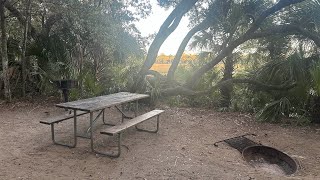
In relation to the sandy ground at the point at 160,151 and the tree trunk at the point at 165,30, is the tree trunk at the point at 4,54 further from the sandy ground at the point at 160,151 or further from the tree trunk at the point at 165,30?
the tree trunk at the point at 165,30

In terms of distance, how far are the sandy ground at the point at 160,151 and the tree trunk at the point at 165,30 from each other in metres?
1.73

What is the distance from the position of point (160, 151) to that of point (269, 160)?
1663mm

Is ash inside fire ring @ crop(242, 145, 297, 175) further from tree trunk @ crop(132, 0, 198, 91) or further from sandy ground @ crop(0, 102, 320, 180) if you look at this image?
tree trunk @ crop(132, 0, 198, 91)

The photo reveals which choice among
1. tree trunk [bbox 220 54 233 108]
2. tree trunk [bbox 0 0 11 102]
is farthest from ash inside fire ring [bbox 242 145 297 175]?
tree trunk [bbox 0 0 11 102]

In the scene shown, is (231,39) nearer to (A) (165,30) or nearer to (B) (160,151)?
(A) (165,30)

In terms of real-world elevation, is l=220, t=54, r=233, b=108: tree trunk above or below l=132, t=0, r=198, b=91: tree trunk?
below

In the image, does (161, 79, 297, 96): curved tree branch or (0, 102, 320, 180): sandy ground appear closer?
(0, 102, 320, 180): sandy ground

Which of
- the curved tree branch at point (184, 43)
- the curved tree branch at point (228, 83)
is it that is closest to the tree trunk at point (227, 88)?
the curved tree branch at point (228, 83)

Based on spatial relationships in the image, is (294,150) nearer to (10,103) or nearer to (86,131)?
(86,131)

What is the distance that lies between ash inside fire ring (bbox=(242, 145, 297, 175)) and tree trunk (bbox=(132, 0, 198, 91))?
383 cm

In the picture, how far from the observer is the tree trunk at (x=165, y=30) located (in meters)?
7.05

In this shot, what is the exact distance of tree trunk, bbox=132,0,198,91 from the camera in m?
7.05

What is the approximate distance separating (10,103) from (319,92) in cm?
741

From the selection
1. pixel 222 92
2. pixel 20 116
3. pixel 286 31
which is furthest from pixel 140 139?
pixel 286 31
